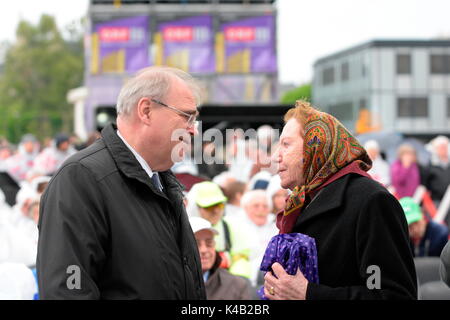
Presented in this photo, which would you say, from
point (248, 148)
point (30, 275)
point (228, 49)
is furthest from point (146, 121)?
point (228, 49)

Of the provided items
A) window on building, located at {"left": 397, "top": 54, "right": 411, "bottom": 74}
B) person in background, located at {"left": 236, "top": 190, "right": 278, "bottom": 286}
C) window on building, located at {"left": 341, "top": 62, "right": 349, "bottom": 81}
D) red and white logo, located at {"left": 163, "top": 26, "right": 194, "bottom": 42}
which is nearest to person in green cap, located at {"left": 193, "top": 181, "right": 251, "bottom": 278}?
person in background, located at {"left": 236, "top": 190, "right": 278, "bottom": 286}

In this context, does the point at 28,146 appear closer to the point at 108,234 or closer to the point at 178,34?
the point at 108,234

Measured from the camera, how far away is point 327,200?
10.4 feet

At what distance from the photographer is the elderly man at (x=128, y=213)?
287 centimetres

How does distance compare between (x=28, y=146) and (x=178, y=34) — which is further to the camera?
(x=178, y=34)

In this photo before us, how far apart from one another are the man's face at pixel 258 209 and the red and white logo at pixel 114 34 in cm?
2484

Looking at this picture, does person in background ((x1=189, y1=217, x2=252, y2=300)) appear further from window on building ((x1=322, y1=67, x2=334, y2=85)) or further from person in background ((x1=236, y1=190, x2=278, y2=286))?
window on building ((x1=322, y1=67, x2=334, y2=85))

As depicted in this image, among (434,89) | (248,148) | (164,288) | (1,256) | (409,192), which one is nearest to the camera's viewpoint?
(164,288)

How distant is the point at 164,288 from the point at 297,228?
0.59 meters

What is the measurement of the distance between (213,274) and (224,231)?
4.10 feet

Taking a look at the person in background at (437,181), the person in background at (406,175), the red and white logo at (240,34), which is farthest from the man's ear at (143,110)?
the red and white logo at (240,34)

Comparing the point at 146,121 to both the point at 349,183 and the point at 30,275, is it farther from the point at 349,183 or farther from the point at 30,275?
the point at 30,275

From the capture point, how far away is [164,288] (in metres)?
3.01

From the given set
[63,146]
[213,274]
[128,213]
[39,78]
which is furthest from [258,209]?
[39,78]
